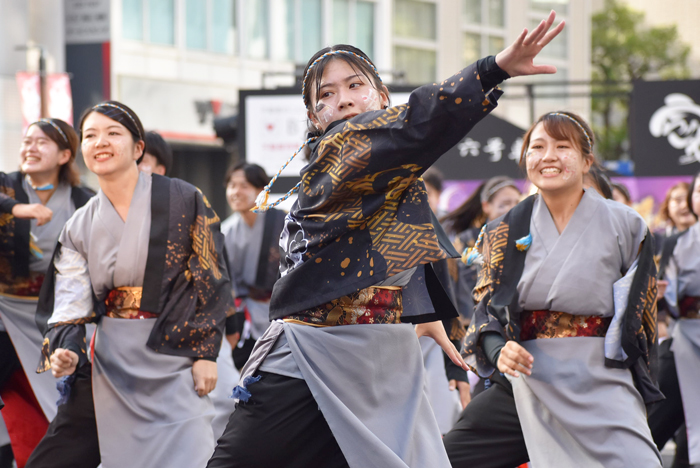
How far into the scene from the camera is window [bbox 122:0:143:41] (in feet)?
57.3

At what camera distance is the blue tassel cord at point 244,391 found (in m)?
2.40

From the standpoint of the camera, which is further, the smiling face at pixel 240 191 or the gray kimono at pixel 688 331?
the smiling face at pixel 240 191

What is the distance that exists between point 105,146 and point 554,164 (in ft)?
5.99

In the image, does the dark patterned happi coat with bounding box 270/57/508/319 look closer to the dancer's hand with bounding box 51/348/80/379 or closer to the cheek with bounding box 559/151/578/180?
the cheek with bounding box 559/151/578/180

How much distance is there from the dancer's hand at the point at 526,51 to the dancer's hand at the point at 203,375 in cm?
199

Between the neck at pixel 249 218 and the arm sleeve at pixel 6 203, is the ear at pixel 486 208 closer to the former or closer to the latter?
the neck at pixel 249 218

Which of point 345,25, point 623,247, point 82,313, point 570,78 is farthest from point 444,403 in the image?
point 570,78

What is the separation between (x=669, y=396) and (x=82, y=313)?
10.6 ft

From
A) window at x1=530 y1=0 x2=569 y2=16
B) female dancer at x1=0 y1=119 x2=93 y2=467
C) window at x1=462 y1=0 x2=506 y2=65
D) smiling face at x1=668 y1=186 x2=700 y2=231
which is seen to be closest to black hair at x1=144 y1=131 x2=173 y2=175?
female dancer at x1=0 y1=119 x2=93 y2=467

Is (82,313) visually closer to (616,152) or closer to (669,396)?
(669,396)

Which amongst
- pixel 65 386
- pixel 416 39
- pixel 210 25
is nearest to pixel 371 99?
pixel 65 386

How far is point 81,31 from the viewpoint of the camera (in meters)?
17.2

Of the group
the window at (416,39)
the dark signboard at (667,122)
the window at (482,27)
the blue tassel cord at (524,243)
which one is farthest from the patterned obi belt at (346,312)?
the window at (482,27)

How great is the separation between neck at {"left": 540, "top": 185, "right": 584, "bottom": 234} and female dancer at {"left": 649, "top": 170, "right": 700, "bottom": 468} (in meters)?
1.80
